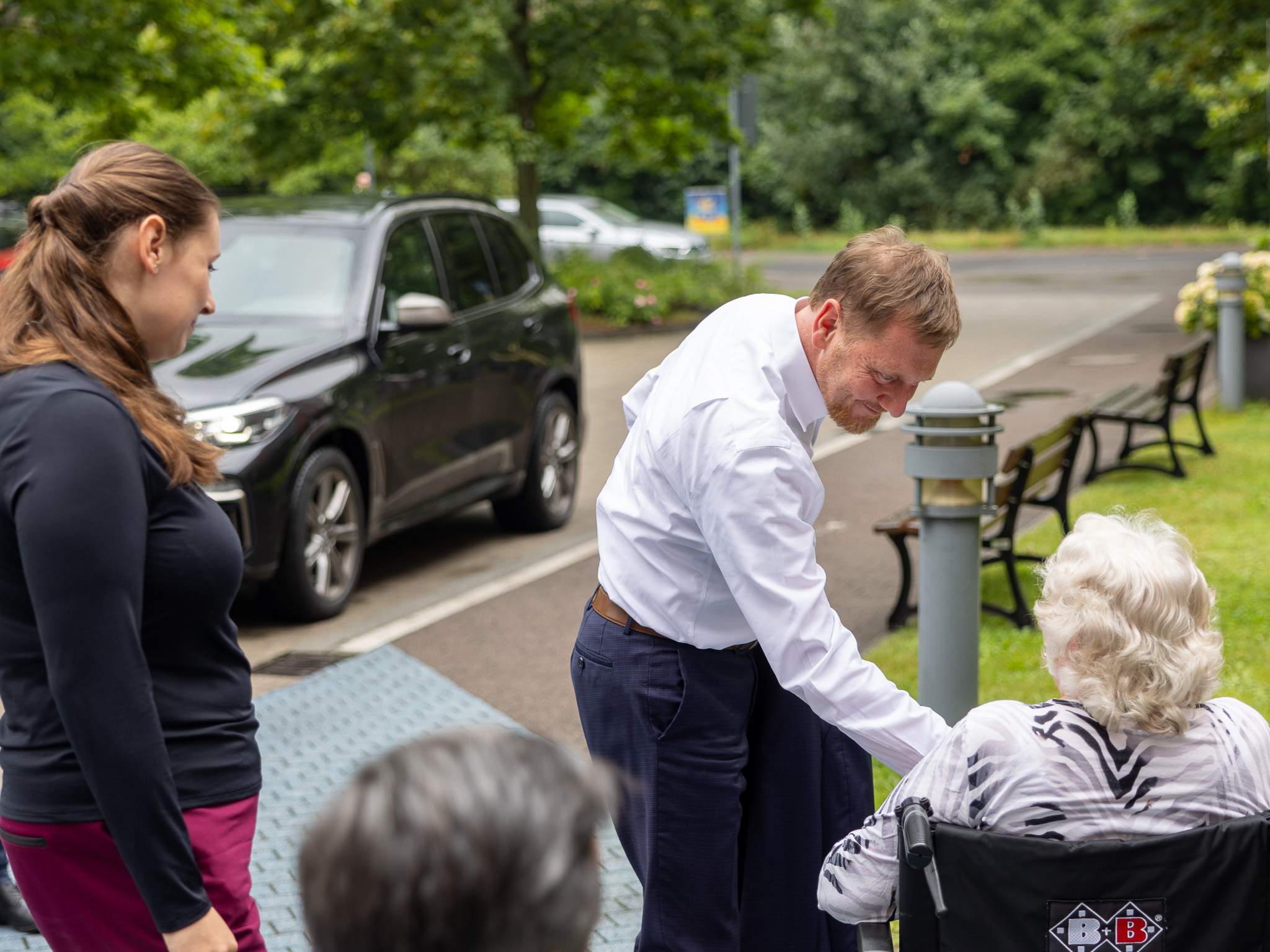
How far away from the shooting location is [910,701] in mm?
2264

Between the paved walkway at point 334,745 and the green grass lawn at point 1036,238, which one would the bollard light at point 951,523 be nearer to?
the paved walkway at point 334,745

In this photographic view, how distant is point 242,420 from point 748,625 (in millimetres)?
3787

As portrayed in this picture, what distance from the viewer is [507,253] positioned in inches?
315

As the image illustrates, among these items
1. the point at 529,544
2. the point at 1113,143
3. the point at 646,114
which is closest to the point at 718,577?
the point at 529,544

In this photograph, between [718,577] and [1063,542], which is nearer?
[1063,542]

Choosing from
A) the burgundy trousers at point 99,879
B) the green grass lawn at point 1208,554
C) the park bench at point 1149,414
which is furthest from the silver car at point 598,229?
the burgundy trousers at point 99,879

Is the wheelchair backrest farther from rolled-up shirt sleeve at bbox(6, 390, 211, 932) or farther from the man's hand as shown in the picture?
rolled-up shirt sleeve at bbox(6, 390, 211, 932)

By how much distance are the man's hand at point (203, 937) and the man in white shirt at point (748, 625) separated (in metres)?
0.87

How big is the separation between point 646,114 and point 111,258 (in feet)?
58.4

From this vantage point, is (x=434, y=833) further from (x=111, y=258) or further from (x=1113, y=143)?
(x=1113, y=143)

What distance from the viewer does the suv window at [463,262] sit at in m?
7.36

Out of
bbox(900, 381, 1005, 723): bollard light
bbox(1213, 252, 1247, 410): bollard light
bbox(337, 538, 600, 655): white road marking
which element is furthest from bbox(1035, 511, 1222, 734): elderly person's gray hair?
bbox(1213, 252, 1247, 410): bollard light

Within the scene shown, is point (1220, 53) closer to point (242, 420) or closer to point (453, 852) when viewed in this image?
point (242, 420)

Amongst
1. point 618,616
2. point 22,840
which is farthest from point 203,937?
point 618,616
